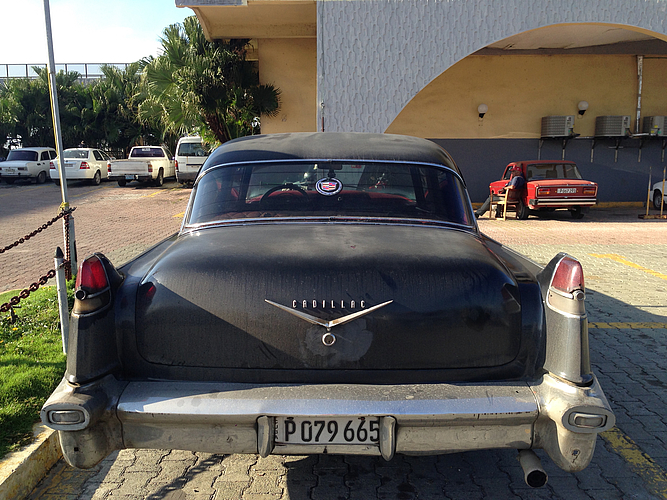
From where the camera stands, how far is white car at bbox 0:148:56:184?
978 inches

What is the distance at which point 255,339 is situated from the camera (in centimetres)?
253

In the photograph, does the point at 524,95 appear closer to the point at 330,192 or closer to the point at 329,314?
the point at 330,192

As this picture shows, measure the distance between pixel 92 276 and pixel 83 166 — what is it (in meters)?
23.6

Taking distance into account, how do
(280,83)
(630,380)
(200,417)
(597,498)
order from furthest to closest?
(280,83) < (630,380) < (597,498) < (200,417)

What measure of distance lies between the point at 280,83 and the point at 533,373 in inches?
625

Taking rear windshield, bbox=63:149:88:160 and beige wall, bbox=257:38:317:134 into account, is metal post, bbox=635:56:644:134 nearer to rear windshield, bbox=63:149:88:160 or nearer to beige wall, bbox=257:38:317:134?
beige wall, bbox=257:38:317:134

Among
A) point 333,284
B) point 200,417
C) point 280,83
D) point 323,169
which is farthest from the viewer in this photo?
point 280,83

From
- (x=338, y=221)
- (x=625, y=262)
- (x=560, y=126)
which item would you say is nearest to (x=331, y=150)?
(x=338, y=221)

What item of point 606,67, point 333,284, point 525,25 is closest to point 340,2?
point 525,25

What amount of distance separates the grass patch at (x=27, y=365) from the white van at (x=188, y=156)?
16034mm

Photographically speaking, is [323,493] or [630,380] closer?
[323,493]

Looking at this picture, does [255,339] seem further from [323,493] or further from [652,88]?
[652,88]

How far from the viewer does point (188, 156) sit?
→ 2172cm

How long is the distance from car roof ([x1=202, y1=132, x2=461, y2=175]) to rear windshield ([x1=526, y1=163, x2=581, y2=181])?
12539mm
